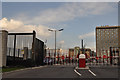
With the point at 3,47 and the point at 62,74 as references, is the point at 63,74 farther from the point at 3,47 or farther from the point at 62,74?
the point at 3,47

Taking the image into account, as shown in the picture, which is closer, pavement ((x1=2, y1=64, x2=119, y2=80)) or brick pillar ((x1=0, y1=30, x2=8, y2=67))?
pavement ((x1=2, y1=64, x2=119, y2=80))

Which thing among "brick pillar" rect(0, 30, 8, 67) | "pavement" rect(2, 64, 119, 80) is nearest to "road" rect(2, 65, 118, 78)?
"pavement" rect(2, 64, 119, 80)

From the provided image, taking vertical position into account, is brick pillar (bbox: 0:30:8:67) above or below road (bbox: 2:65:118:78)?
above

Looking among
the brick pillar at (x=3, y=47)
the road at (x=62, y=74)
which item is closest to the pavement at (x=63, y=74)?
the road at (x=62, y=74)

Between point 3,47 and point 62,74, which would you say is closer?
point 62,74

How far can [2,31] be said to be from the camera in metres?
23.7

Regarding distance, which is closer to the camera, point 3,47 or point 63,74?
point 63,74

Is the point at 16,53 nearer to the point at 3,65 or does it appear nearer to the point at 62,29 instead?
the point at 3,65

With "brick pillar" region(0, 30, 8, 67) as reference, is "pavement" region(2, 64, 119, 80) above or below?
below

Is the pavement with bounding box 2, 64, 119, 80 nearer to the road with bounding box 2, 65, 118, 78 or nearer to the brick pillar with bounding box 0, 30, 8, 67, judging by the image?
the road with bounding box 2, 65, 118, 78

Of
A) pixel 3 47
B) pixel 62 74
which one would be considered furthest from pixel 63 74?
pixel 3 47

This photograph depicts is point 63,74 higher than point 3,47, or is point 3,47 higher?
point 3,47

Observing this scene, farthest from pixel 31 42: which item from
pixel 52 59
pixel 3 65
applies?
pixel 52 59

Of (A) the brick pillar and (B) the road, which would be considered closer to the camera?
(B) the road
